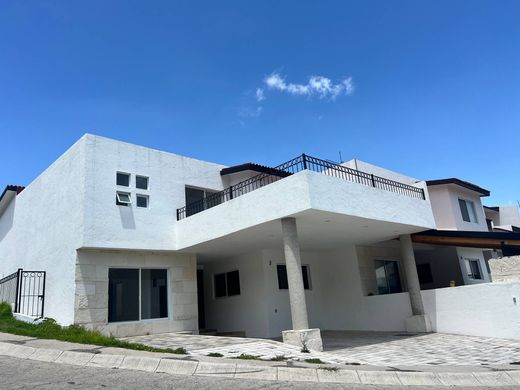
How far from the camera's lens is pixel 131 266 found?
13.2m

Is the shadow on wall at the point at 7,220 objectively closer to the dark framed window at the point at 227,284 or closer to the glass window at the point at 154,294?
the glass window at the point at 154,294

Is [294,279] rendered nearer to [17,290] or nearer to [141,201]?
[141,201]

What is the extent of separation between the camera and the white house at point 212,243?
1159cm

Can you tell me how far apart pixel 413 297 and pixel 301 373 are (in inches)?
371

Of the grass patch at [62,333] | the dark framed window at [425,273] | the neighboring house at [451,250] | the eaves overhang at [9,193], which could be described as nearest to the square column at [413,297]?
the neighboring house at [451,250]

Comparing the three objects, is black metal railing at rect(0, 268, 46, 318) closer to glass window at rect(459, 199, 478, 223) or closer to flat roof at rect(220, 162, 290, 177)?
flat roof at rect(220, 162, 290, 177)

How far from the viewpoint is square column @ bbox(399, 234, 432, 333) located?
14301mm

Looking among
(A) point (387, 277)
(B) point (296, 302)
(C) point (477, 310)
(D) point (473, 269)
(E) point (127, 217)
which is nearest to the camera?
(B) point (296, 302)

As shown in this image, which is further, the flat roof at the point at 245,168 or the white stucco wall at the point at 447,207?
the white stucco wall at the point at 447,207

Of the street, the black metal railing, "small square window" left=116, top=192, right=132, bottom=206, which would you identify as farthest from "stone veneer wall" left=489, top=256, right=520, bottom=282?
the black metal railing

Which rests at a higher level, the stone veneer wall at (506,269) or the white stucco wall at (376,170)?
the white stucco wall at (376,170)

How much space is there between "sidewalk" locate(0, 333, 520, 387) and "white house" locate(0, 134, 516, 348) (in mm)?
3456

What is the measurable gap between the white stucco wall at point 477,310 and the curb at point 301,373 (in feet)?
19.2

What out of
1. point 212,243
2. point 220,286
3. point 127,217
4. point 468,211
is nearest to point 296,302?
point 212,243
